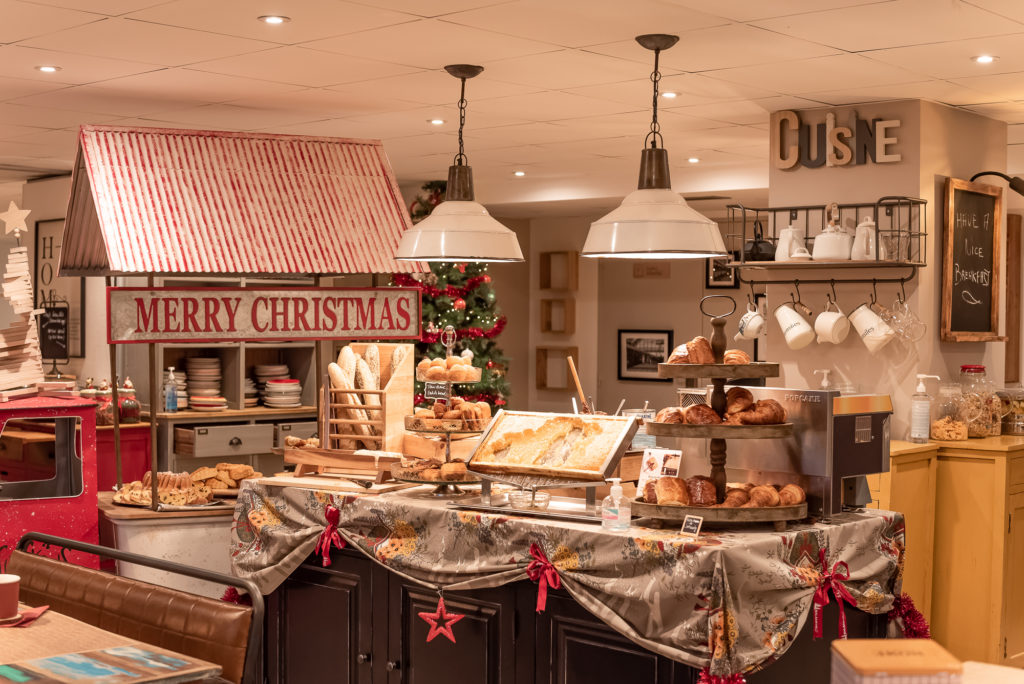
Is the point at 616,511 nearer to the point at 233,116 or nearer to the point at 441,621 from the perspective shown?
the point at 441,621

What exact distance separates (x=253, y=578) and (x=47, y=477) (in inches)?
42.3

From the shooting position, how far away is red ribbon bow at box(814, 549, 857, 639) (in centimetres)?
381

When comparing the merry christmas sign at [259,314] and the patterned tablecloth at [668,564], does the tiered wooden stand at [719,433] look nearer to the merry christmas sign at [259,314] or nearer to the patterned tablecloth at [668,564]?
the patterned tablecloth at [668,564]

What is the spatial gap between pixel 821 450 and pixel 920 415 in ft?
8.07

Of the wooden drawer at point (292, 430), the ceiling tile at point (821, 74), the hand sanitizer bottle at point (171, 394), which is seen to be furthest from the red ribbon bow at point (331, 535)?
the wooden drawer at point (292, 430)

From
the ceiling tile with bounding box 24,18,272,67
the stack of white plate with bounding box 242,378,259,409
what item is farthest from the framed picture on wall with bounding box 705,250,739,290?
the ceiling tile with bounding box 24,18,272,67

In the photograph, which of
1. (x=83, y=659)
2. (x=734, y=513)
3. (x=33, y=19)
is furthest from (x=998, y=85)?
(x=83, y=659)

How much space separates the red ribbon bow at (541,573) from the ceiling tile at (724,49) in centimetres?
215

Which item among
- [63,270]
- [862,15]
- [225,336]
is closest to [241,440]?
[63,270]

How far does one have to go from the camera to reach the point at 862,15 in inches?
174

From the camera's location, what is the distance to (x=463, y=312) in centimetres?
968

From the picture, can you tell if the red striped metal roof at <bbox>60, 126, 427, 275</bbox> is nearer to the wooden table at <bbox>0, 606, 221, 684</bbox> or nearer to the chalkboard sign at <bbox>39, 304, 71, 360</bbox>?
the wooden table at <bbox>0, 606, 221, 684</bbox>

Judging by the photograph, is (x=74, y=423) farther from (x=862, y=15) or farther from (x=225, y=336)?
(x=862, y=15)

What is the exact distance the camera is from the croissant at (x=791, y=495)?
3.84m
